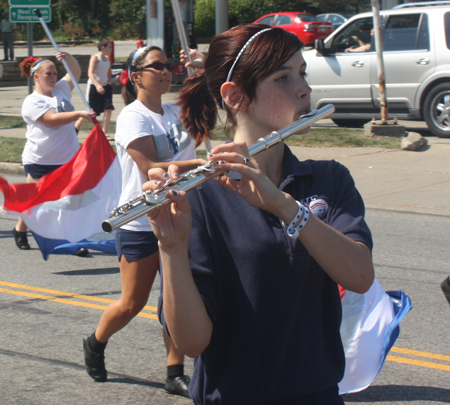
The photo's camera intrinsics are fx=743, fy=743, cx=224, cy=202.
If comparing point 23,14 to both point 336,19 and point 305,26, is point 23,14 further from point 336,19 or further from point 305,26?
point 336,19

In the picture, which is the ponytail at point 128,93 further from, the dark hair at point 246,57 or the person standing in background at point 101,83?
the person standing in background at point 101,83

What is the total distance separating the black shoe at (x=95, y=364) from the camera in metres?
4.10

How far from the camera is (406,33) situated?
43.5 ft

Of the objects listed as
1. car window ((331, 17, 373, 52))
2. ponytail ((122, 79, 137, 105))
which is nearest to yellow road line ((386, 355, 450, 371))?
ponytail ((122, 79, 137, 105))

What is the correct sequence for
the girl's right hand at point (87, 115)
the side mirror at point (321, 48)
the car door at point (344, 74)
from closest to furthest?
the girl's right hand at point (87, 115)
the car door at point (344, 74)
the side mirror at point (321, 48)

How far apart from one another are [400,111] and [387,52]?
1084 millimetres

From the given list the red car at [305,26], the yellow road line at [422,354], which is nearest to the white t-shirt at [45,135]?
the yellow road line at [422,354]

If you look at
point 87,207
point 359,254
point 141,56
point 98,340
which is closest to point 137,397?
point 98,340

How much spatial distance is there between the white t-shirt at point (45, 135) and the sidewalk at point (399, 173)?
12.3ft

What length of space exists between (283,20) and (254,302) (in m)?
31.6

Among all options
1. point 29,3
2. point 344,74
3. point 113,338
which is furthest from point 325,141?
point 113,338

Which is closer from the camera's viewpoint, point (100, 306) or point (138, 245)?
point (138, 245)

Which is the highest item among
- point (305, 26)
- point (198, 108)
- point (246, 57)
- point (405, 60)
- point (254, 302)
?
point (305, 26)

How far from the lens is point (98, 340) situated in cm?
408
